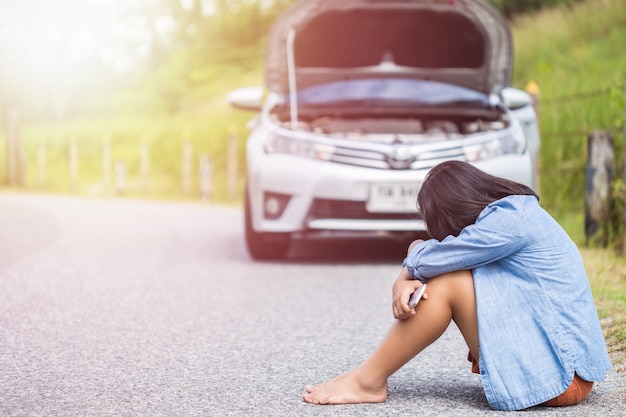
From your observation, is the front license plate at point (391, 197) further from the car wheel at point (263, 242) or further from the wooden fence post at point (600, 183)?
the wooden fence post at point (600, 183)

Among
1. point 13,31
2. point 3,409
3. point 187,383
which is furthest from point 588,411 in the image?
point 13,31

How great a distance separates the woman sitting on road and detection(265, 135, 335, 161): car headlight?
3.97 meters

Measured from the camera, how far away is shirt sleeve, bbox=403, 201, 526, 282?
3275mm

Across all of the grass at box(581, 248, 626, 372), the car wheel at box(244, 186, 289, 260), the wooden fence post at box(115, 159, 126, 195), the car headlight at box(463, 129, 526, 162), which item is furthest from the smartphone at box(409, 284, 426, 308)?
the wooden fence post at box(115, 159, 126, 195)

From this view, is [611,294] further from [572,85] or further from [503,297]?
[572,85]

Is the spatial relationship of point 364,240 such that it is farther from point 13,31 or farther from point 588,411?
point 13,31

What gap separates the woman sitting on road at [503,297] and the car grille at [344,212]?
156 inches

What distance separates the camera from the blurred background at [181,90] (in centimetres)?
1151

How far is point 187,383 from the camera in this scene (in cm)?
380

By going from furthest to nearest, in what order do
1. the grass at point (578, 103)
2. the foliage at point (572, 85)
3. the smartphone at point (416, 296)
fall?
the foliage at point (572, 85), the grass at point (578, 103), the smartphone at point (416, 296)

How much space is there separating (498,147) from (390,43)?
85.6 inches

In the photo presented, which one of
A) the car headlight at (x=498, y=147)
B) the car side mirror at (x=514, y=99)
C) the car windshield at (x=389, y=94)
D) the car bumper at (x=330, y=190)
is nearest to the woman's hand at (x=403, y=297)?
the car bumper at (x=330, y=190)

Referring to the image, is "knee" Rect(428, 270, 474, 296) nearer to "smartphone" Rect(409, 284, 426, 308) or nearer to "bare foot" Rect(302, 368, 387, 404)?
"smartphone" Rect(409, 284, 426, 308)

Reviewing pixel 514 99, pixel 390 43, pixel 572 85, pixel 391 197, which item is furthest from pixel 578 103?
pixel 391 197
